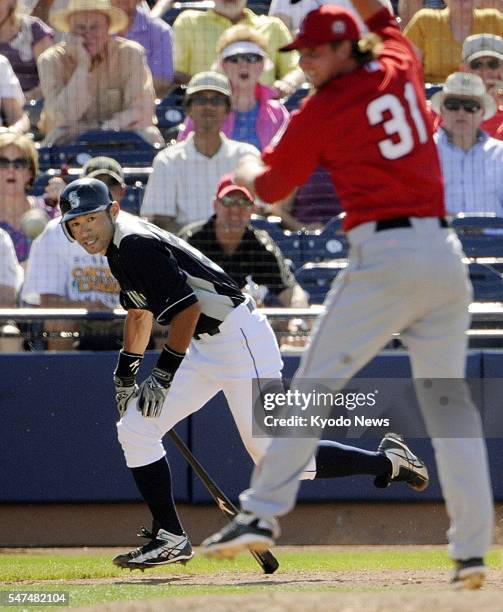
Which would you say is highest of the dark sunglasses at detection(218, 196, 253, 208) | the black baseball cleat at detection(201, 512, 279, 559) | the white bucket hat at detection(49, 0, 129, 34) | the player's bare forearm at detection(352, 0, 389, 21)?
the white bucket hat at detection(49, 0, 129, 34)

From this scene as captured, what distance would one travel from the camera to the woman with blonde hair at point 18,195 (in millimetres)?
8562

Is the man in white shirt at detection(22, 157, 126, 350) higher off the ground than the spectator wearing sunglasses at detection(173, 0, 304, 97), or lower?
lower

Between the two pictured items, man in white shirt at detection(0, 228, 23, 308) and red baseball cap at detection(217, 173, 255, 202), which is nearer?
red baseball cap at detection(217, 173, 255, 202)

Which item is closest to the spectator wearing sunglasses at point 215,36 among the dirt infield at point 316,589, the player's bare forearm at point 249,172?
the dirt infield at point 316,589

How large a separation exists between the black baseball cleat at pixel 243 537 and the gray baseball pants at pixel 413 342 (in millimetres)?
35

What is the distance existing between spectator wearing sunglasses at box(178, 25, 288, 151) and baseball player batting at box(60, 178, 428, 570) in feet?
10.4

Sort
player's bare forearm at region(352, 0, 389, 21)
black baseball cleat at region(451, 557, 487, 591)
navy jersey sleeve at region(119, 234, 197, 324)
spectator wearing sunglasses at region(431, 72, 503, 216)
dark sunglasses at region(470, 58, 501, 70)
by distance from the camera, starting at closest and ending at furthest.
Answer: black baseball cleat at region(451, 557, 487, 591) → player's bare forearm at region(352, 0, 389, 21) → navy jersey sleeve at region(119, 234, 197, 324) → spectator wearing sunglasses at region(431, 72, 503, 216) → dark sunglasses at region(470, 58, 501, 70)

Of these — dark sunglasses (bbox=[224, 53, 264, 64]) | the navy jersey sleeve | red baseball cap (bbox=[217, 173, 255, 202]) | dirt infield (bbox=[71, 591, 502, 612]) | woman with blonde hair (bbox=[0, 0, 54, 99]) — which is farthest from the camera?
woman with blonde hair (bbox=[0, 0, 54, 99])

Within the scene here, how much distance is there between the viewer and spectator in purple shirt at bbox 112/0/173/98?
960 centimetres

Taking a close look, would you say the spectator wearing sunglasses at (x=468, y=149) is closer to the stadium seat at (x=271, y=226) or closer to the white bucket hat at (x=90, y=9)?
the stadium seat at (x=271, y=226)

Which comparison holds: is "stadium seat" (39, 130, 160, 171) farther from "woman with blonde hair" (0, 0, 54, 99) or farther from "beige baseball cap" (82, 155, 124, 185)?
"woman with blonde hair" (0, 0, 54, 99)

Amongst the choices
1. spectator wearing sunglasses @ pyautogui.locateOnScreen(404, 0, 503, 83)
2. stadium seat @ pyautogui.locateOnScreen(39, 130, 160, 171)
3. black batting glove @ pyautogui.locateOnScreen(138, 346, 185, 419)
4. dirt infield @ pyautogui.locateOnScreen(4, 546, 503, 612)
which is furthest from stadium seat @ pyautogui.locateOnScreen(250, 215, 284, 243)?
black batting glove @ pyautogui.locateOnScreen(138, 346, 185, 419)

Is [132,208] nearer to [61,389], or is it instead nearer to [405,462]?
[61,389]

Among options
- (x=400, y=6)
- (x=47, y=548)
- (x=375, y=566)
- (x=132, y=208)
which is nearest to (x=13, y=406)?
(x=47, y=548)
